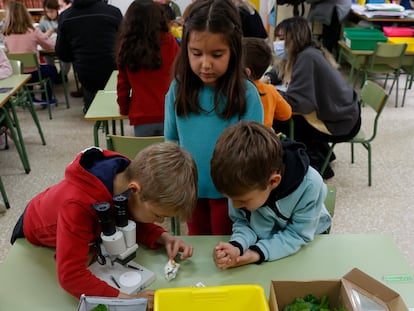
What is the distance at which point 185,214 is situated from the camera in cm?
110

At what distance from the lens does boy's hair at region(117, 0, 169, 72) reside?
222cm

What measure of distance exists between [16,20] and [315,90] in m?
3.08

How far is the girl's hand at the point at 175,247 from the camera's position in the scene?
1.20m

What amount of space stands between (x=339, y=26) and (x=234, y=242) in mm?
4792

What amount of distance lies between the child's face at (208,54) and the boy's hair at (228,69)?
0.06 ft

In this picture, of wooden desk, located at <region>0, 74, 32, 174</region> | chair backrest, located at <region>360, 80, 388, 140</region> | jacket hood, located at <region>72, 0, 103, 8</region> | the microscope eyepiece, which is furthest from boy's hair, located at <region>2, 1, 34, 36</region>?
the microscope eyepiece

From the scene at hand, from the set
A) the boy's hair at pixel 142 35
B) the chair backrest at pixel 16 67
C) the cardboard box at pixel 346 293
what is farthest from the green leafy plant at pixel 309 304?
the chair backrest at pixel 16 67

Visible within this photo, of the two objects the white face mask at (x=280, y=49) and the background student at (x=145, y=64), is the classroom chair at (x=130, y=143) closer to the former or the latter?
the background student at (x=145, y=64)

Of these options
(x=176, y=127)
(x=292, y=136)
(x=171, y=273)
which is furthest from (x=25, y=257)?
(x=292, y=136)

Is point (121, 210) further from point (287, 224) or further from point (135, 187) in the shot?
point (287, 224)

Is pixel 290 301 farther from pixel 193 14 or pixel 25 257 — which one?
pixel 193 14

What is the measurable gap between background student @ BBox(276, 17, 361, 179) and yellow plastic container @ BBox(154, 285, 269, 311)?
1.83 m

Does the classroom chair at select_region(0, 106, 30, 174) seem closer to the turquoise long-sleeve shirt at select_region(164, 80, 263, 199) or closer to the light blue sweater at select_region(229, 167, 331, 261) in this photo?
the turquoise long-sleeve shirt at select_region(164, 80, 263, 199)

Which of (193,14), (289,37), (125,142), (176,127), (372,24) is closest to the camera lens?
(193,14)
